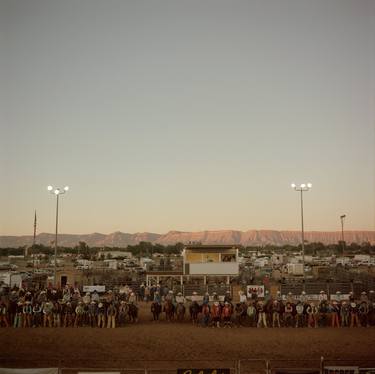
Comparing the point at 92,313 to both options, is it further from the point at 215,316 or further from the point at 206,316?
the point at 215,316

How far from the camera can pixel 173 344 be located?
1944 centimetres

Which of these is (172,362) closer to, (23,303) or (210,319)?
(210,319)

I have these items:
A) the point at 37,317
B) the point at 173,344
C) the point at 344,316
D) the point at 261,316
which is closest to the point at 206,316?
the point at 261,316

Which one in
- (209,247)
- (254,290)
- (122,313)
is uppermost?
(209,247)

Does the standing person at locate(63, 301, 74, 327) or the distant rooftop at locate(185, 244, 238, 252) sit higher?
the distant rooftop at locate(185, 244, 238, 252)

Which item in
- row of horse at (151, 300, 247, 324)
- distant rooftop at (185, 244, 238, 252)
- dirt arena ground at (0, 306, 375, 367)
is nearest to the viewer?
dirt arena ground at (0, 306, 375, 367)

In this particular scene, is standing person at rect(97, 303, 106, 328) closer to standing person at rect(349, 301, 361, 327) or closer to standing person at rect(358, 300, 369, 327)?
standing person at rect(349, 301, 361, 327)

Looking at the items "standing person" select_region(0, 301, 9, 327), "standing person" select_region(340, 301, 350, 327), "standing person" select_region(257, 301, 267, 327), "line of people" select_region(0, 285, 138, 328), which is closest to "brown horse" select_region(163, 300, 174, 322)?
"line of people" select_region(0, 285, 138, 328)

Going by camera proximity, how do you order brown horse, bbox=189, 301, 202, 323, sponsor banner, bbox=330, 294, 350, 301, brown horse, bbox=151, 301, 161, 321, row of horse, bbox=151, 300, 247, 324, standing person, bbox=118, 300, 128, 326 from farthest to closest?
1. sponsor banner, bbox=330, 294, 350, 301
2. brown horse, bbox=151, 301, 161, 321
3. brown horse, bbox=189, 301, 202, 323
4. standing person, bbox=118, 300, 128, 326
5. row of horse, bbox=151, 300, 247, 324

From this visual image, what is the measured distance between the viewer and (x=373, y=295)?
3206 cm

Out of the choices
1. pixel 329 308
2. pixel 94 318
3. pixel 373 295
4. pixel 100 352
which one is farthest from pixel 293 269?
pixel 100 352

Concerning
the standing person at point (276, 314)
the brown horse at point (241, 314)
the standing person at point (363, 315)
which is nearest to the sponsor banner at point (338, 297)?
the standing person at point (363, 315)

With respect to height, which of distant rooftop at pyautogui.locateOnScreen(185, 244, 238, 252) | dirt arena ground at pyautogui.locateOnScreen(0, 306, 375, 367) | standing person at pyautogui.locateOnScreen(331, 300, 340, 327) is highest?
distant rooftop at pyautogui.locateOnScreen(185, 244, 238, 252)

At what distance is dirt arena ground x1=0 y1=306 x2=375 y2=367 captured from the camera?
17609mm
